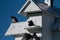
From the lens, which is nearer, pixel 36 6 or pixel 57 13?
pixel 36 6

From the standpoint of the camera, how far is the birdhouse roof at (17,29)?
102ft

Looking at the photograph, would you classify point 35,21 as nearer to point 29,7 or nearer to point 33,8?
point 33,8

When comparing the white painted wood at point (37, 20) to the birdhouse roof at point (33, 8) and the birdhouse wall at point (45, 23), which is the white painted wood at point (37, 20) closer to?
the birdhouse wall at point (45, 23)

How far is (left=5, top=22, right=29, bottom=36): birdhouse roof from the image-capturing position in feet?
102

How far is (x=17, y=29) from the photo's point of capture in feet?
103

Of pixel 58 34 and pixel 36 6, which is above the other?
pixel 36 6

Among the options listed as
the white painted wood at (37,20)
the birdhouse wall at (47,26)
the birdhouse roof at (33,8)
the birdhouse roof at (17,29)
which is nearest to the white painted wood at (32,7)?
the birdhouse roof at (33,8)

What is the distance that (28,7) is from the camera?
101ft

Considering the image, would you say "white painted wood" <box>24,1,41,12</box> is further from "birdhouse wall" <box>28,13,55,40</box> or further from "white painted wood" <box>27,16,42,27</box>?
"white painted wood" <box>27,16,42,27</box>

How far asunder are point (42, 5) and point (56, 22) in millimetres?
1429

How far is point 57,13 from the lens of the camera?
32.2 meters

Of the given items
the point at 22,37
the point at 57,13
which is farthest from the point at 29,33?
the point at 57,13

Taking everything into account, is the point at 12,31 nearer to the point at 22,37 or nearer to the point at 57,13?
the point at 22,37

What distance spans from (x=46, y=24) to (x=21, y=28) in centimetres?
172
